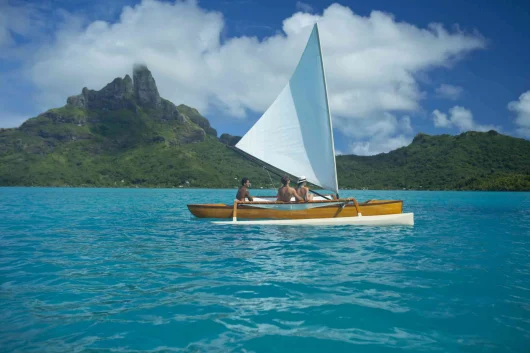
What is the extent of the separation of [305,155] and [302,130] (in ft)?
4.40

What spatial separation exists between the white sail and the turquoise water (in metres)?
5.73

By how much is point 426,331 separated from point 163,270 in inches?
242

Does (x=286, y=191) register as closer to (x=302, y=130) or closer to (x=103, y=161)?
(x=302, y=130)

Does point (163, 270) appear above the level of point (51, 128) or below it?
below

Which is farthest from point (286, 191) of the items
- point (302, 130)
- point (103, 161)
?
point (103, 161)

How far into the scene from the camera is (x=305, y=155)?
1883cm

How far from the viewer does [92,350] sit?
466 centimetres

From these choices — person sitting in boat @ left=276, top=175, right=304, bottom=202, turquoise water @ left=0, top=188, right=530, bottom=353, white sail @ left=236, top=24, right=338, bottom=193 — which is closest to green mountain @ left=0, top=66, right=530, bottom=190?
white sail @ left=236, top=24, right=338, bottom=193

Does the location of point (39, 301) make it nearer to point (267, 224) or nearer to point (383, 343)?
point (383, 343)

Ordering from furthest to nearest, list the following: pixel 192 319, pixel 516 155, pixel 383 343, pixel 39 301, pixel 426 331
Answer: pixel 516 155 < pixel 39 301 < pixel 192 319 < pixel 426 331 < pixel 383 343

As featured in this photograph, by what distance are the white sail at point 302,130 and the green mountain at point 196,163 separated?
10283 centimetres

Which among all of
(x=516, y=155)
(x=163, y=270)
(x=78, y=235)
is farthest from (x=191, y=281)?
(x=516, y=155)

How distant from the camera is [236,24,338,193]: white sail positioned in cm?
1788

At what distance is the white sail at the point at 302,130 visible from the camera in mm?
17875
